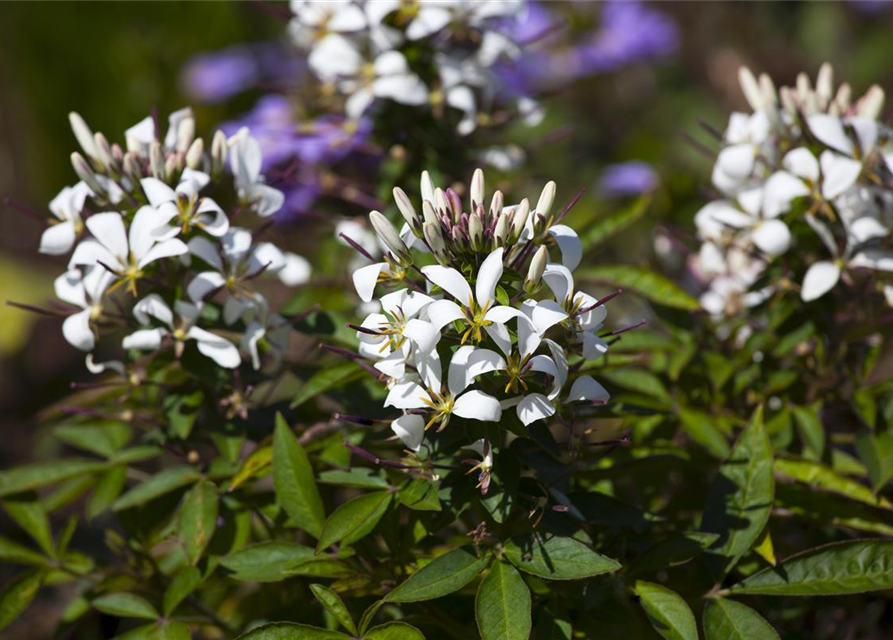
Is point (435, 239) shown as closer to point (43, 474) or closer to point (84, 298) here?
point (84, 298)

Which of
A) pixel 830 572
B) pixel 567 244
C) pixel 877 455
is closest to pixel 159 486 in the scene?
pixel 567 244

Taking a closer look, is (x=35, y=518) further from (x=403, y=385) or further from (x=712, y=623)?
(x=712, y=623)

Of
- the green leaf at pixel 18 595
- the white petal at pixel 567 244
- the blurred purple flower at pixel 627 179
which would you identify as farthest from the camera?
the blurred purple flower at pixel 627 179

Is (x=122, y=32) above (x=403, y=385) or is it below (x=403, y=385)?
below

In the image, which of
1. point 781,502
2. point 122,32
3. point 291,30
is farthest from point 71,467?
point 122,32

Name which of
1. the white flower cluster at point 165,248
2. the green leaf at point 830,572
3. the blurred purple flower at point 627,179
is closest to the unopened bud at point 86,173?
the white flower cluster at point 165,248

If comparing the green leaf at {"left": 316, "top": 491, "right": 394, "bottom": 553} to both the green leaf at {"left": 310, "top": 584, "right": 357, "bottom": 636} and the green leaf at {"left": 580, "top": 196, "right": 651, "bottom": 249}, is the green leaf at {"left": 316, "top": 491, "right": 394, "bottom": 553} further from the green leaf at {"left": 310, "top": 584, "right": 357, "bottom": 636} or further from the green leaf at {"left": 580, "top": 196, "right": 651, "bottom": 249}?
the green leaf at {"left": 580, "top": 196, "right": 651, "bottom": 249}

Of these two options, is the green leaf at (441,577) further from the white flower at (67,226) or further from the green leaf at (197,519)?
the white flower at (67,226)

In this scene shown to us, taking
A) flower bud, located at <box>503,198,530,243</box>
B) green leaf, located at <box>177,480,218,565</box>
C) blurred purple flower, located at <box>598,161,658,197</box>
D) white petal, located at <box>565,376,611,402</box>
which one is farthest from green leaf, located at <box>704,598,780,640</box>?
blurred purple flower, located at <box>598,161,658,197</box>
